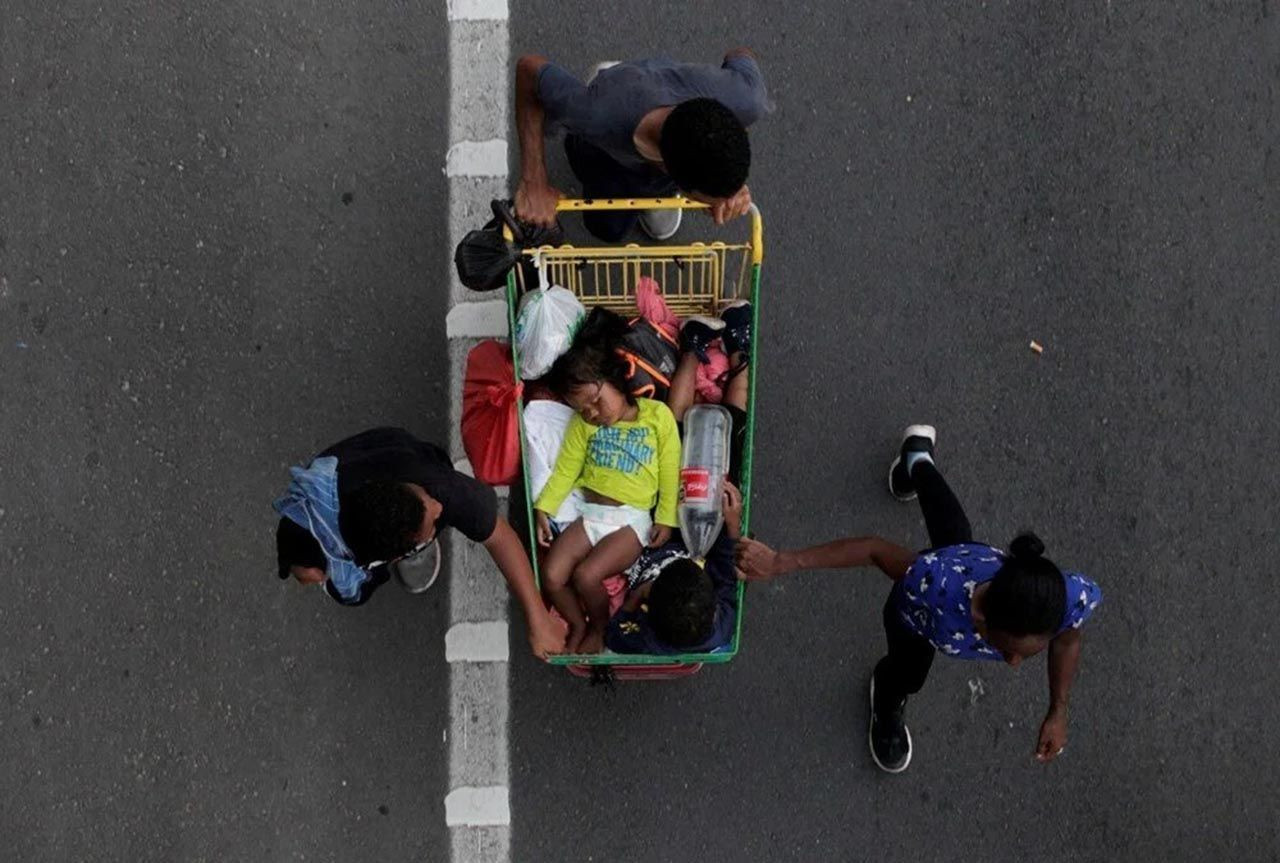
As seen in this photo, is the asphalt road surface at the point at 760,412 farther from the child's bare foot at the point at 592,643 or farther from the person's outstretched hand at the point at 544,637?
the person's outstretched hand at the point at 544,637

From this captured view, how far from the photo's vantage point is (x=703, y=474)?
421 cm

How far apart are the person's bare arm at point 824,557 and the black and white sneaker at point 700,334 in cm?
78

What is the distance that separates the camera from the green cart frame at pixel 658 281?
12.8 ft

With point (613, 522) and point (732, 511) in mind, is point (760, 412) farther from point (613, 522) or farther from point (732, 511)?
point (613, 522)

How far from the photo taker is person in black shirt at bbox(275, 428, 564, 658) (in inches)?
138

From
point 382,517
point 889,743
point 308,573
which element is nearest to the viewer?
point 382,517

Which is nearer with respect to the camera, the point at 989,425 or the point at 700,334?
the point at 700,334

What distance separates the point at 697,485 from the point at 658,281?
3.38ft

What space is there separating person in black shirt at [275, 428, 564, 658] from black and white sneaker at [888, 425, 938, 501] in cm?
165

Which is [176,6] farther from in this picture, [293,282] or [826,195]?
[826,195]

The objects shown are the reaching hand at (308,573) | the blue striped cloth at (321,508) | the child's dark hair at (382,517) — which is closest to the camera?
the child's dark hair at (382,517)

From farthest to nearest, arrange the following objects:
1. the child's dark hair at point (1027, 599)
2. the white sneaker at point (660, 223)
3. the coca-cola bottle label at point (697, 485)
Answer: the white sneaker at point (660, 223), the coca-cola bottle label at point (697, 485), the child's dark hair at point (1027, 599)

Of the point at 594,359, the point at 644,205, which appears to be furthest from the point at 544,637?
the point at 644,205

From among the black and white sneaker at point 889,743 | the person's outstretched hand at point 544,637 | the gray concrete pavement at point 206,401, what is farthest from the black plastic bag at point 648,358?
the black and white sneaker at point 889,743
